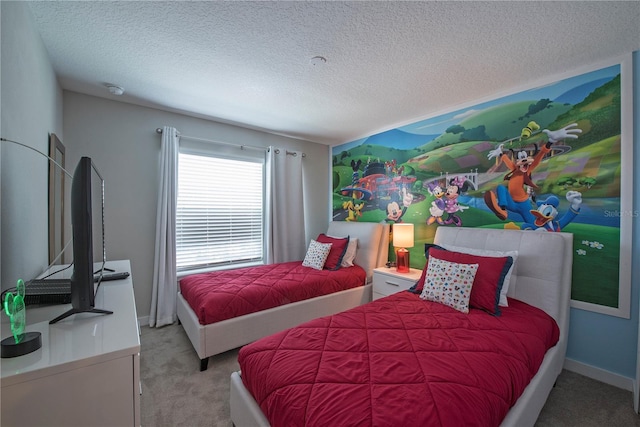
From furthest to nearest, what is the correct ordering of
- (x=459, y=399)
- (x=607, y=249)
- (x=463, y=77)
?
1. (x=463, y=77)
2. (x=607, y=249)
3. (x=459, y=399)

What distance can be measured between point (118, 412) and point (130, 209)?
263 cm

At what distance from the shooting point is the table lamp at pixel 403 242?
3.10 meters

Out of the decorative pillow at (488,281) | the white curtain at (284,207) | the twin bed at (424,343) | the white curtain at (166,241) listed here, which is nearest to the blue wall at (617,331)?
the twin bed at (424,343)

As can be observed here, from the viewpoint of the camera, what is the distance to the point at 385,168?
12.3 feet

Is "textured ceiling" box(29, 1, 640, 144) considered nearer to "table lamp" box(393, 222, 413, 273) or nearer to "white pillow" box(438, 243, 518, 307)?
"table lamp" box(393, 222, 413, 273)

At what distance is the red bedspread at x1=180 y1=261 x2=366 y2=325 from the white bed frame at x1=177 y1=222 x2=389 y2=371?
0.06 meters

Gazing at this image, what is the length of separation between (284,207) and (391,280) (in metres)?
1.91

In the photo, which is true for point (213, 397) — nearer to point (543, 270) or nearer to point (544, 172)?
point (543, 270)

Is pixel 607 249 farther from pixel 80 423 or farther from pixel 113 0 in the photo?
pixel 113 0

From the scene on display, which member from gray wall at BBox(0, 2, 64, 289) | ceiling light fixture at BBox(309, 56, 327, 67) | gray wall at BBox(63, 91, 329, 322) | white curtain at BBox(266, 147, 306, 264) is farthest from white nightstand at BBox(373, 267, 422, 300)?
gray wall at BBox(0, 2, 64, 289)

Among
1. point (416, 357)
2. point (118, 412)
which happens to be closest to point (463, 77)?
point (416, 357)

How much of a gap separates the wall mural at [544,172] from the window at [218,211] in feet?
6.96

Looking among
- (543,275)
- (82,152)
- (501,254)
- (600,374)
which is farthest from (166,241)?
(600,374)

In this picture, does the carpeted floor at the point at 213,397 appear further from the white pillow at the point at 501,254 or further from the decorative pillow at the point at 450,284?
the decorative pillow at the point at 450,284
